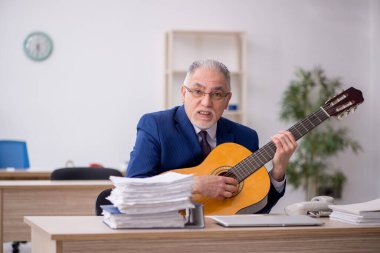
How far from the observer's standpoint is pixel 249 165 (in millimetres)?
2834

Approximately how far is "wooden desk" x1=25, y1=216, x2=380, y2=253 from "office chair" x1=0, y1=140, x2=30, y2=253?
4.10 meters

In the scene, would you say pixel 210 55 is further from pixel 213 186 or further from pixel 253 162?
pixel 213 186

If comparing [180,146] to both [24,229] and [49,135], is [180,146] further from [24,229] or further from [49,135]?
[49,135]

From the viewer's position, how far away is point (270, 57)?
8180 mm

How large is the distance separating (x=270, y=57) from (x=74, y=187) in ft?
14.9

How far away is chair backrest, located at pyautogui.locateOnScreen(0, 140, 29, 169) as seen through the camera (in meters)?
6.33

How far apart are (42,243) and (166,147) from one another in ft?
3.15

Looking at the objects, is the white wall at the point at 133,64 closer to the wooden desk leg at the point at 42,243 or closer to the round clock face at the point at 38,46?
the round clock face at the point at 38,46

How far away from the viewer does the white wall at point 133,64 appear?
746 centimetres

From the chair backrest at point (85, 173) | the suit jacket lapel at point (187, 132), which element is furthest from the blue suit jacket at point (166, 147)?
the chair backrest at point (85, 173)

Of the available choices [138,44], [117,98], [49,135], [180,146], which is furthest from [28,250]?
[180,146]

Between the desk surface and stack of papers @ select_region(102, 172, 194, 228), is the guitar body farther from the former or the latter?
the desk surface

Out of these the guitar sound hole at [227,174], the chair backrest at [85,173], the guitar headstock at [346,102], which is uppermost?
the guitar headstock at [346,102]

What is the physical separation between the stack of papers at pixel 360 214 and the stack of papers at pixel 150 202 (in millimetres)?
630
